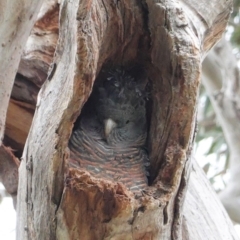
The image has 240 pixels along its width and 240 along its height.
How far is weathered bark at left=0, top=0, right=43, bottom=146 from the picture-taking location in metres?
0.88

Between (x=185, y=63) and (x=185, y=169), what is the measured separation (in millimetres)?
179

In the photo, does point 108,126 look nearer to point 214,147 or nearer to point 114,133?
point 114,133

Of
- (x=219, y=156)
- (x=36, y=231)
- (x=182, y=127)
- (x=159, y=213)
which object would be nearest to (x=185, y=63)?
(x=182, y=127)

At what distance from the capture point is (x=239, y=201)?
2.13 m

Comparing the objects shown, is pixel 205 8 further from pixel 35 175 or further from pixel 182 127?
pixel 35 175

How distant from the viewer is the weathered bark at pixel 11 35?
88 centimetres

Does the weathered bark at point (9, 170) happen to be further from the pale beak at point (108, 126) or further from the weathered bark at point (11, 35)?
the pale beak at point (108, 126)

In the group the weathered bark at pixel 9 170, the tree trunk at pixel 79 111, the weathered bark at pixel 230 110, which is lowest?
the tree trunk at pixel 79 111

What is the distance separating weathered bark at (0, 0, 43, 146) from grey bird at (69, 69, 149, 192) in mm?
165

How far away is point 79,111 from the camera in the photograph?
2.38ft

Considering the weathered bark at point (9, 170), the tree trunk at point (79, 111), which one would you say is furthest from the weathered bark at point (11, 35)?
the weathered bark at point (9, 170)

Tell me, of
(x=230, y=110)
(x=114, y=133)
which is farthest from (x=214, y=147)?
(x=114, y=133)

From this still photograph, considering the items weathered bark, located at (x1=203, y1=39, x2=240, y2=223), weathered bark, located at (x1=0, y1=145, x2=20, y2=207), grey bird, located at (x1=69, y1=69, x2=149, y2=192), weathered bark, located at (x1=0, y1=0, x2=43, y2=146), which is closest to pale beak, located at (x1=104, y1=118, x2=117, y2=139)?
grey bird, located at (x1=69, y1=69, x2=149, y2=192)

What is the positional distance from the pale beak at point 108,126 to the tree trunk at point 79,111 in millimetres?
73
